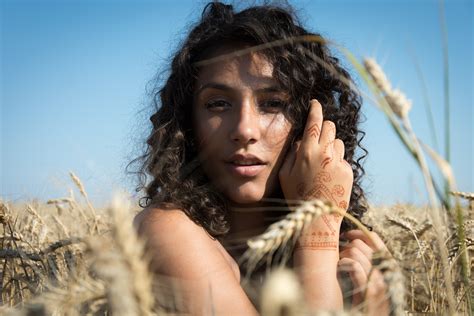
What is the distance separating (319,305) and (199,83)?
1.39m

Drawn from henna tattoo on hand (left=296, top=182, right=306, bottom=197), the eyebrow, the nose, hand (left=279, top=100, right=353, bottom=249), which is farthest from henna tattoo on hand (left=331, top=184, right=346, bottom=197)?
the eyebrow

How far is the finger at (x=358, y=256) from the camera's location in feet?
7.72

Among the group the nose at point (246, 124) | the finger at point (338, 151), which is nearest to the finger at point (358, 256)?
the finger at point (338, 151)

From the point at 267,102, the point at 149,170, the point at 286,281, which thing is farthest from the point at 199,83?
the point at 286,281

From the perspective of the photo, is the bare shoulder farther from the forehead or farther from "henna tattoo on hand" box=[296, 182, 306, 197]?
the forehead

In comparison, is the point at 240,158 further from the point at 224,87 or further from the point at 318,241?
the point at 318,241

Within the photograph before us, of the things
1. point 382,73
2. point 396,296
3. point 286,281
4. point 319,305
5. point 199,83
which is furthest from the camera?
point 199,83

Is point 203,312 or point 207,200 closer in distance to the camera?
point 203,312

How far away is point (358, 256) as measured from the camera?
7.93ft

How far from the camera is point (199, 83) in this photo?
9.43 feet

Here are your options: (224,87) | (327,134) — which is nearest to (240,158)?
(224,87)

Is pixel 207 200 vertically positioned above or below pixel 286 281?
above

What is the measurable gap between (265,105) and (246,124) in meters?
0.26

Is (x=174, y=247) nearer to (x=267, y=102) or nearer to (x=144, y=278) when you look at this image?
(x=267, y=102)
